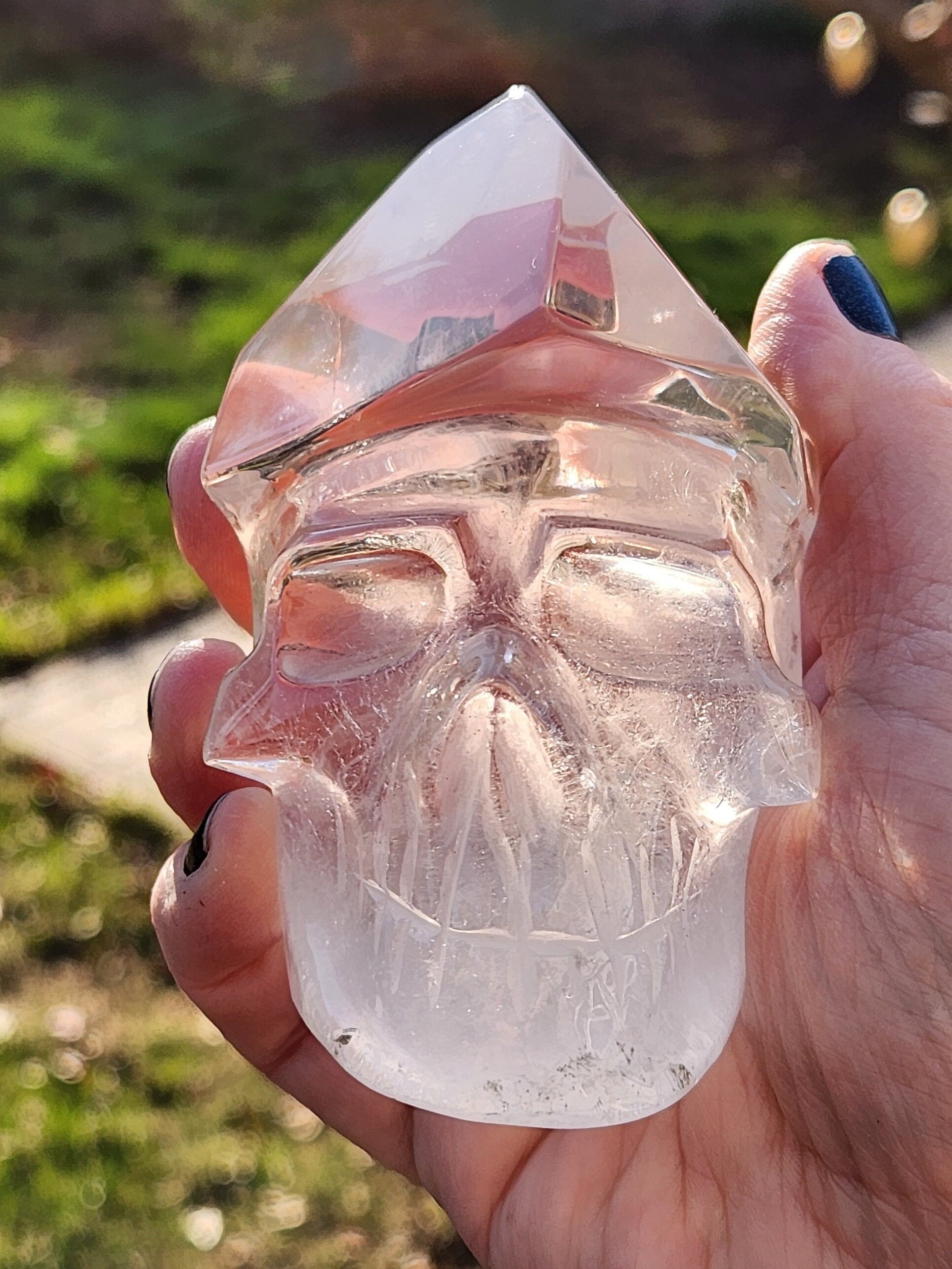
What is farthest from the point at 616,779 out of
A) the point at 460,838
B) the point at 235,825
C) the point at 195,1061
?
the point at 195,1061

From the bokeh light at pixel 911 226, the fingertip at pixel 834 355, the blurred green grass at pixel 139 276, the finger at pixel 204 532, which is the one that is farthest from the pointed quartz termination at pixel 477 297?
the blurred green grass at pixel 139 276

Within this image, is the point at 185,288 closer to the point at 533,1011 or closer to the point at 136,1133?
the point at 136,1133

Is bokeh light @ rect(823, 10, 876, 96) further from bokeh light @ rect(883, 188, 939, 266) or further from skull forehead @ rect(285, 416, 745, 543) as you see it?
skull forehead @ rect(285, 416, 745, 543)

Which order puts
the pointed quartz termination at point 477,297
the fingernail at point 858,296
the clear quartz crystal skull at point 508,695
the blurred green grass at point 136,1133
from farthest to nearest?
the blurred green grass at point 136,1133
the fingernail at point 858,296
the clear quartz crystal skull at point 508,695
the pointed quartz termination at point 477,297

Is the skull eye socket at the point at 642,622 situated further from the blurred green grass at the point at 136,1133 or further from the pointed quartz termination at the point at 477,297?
the blurred green grass at the point at 136,1133

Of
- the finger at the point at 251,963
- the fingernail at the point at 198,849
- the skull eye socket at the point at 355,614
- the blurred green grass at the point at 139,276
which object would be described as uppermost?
the skull eye socket at the point at 355,614

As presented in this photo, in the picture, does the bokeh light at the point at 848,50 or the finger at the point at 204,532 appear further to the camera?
the bokeh light at the point at 848,50

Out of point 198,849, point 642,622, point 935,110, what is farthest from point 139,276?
point 642,622

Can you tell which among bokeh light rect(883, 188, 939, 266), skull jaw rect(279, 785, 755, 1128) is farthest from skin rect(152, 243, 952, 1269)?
bokeh light rect(883, 188, 939, 266)
